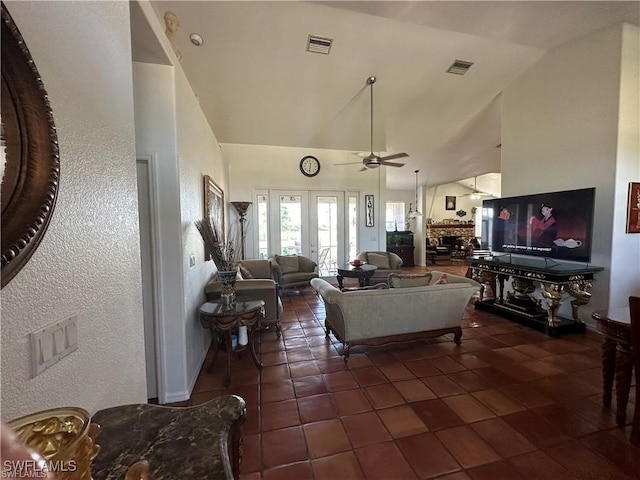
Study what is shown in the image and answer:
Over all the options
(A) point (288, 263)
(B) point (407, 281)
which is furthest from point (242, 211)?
(B) point (407, 281)

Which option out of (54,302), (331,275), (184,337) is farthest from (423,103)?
(54,302)

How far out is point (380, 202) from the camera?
269 inches

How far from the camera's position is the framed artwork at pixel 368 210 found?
6.82 meters

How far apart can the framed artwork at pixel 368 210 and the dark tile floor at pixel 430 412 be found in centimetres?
390

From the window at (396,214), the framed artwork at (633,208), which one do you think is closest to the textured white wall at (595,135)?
the framed artwork at (633,208)

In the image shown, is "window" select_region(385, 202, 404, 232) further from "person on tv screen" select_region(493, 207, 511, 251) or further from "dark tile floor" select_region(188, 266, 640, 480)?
"dark tile floor" select_region(188, 266, 640, 480)

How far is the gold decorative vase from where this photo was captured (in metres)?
0.53

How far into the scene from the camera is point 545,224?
3.89 meters

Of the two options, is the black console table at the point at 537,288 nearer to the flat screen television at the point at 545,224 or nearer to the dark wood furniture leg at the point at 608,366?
the flat screen television at the point at 545,224

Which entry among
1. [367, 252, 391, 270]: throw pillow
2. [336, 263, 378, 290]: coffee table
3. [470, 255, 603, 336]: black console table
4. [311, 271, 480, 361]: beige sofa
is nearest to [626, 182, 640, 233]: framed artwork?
[470, 255, 603, 336]: black console table

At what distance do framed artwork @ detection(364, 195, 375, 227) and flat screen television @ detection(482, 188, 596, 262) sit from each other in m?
2.57

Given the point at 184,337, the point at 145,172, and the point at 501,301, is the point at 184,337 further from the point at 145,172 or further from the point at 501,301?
the point at 501,301

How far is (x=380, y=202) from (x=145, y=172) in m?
5.50

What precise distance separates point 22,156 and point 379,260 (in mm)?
5853
